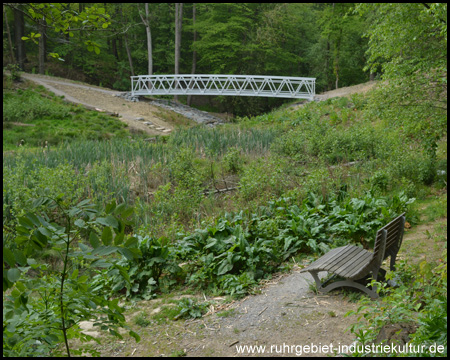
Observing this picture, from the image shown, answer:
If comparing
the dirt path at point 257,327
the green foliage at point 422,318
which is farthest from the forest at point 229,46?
the green foliage at point 422,318

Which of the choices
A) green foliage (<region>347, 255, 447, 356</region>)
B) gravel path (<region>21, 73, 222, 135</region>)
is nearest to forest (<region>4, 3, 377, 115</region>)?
gravel path (<region>21, 73, 222, 135</region>)

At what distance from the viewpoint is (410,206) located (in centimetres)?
625

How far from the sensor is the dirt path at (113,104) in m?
20.3

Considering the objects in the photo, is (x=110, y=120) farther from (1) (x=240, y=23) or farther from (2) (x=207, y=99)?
(2) (x=207, y=99)

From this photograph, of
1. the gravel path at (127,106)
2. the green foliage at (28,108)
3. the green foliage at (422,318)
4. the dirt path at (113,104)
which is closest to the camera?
the green foliage at (422,318)

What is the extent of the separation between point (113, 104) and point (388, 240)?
68.8ft

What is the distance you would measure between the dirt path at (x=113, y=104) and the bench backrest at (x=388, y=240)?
1579cm

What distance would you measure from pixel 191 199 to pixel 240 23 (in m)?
23.8

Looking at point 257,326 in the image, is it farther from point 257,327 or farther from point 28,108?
point 28,108

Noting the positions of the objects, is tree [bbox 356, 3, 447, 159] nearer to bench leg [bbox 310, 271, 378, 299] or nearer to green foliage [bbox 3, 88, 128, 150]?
bench leg [bbox 310, 271, 378, 299]

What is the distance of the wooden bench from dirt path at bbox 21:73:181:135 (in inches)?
618

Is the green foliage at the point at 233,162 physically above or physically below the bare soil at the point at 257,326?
above

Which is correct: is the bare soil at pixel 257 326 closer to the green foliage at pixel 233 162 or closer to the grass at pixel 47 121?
the green foliage at pixel 233 162

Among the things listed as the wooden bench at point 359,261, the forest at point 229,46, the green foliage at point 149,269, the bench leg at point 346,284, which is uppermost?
the forest at point 229,46
